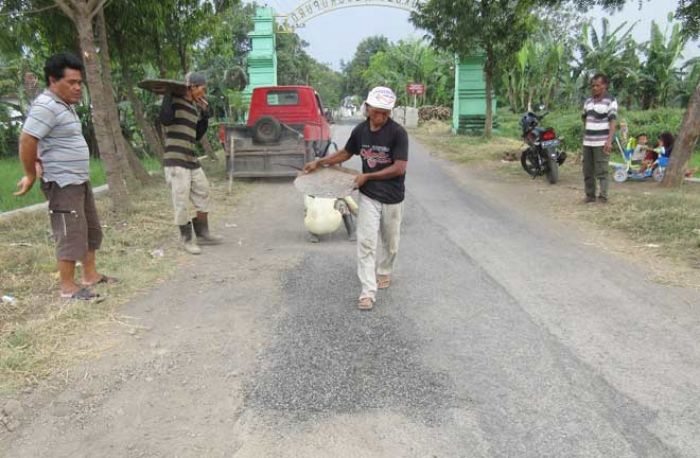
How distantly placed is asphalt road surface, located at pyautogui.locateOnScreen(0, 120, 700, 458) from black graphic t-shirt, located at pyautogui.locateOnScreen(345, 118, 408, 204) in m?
0.83

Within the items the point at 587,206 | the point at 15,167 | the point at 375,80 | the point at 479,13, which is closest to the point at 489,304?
the point at 587,206

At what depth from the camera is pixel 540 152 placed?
34.4ft

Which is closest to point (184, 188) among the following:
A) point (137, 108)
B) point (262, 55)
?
point (137, 108)

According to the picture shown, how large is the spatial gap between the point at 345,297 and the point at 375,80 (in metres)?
45.2

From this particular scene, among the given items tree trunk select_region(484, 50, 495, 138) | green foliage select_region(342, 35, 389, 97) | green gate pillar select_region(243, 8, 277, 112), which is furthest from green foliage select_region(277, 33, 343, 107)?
tree trunk select_region(484, 50, 495, 138)

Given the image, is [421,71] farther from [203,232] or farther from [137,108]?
[203,232]

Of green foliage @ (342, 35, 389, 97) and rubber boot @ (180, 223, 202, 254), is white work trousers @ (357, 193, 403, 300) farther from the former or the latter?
green foliage @ (342, 35, 389, 97)

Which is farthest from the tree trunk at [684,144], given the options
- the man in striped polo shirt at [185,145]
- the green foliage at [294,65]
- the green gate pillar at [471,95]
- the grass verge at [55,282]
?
the green foliage at [294,65]

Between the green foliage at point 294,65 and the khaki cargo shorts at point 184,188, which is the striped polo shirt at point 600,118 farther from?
the green foliage at point 294,65

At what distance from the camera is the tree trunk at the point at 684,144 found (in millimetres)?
8609

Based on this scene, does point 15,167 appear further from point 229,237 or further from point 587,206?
point 587,206

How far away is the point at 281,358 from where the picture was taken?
3.42 m

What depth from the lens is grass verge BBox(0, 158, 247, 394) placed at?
3.44 metres

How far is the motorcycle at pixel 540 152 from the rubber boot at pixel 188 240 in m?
6.76
